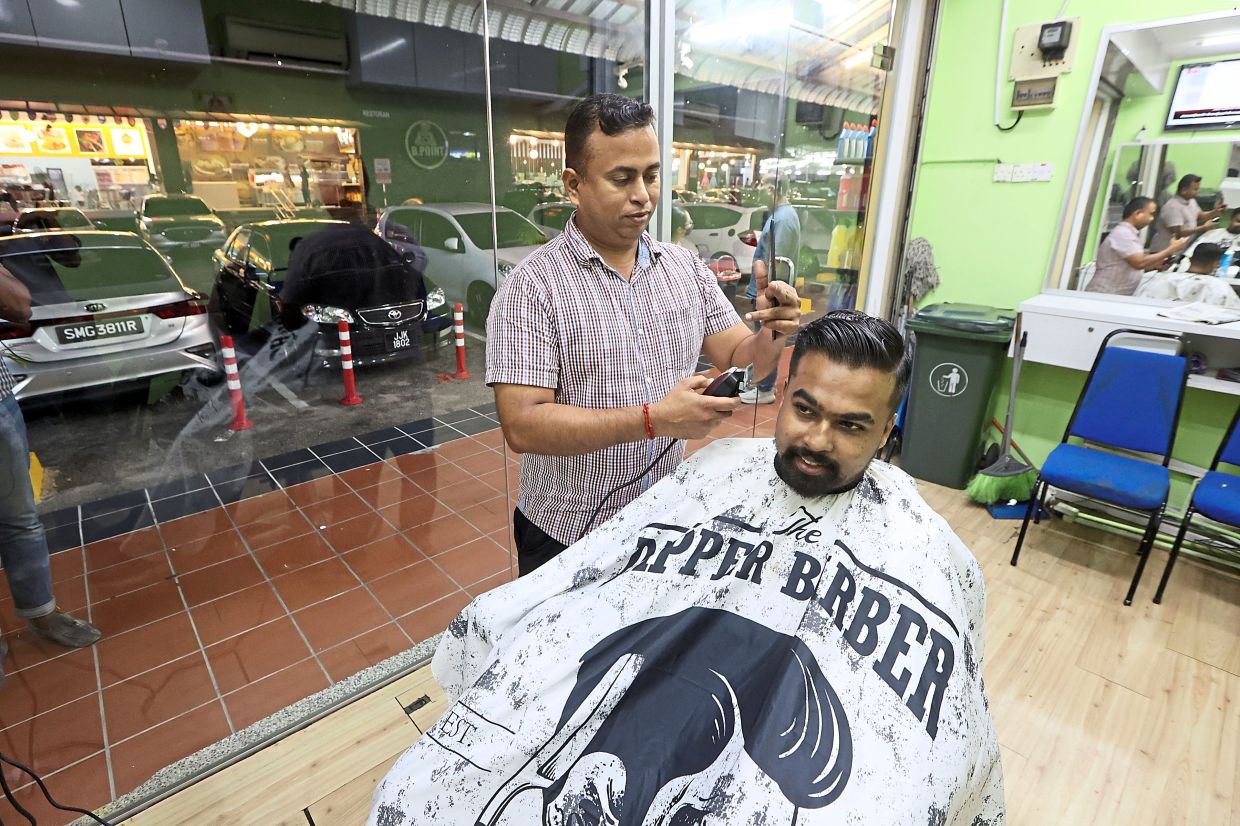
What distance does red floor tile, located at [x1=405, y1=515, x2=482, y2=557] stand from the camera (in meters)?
2.59

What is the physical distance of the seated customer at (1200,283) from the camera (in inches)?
101

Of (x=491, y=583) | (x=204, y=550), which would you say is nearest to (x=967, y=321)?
(x=491, y=583)

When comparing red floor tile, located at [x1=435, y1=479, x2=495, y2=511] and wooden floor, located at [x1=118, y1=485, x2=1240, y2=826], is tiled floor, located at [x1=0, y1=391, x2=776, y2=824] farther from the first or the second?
wooden floor, located at [x1=118, y1=485, x2=1240, y2=826]

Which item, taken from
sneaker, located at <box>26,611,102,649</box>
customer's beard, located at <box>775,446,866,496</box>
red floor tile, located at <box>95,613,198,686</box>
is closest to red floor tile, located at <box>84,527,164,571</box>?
sneaker, located at <box>26,611,102,649</box>

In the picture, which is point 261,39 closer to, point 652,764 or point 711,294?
point 711,294

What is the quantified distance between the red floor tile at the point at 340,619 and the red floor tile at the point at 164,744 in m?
0.34

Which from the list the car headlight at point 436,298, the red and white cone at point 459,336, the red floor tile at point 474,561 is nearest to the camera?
the red floor tile at point 474,561

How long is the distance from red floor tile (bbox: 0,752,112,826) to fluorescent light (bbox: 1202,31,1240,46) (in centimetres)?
461

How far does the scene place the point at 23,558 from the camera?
1869 mm

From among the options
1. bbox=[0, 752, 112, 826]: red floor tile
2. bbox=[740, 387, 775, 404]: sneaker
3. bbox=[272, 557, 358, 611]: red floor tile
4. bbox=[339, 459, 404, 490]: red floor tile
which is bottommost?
bbox=[0, 752, 112, 826]: red floor tile

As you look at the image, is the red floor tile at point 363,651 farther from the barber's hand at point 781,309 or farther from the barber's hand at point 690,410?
the barber's hand at point 781,309

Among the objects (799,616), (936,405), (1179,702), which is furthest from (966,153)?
(799,616)

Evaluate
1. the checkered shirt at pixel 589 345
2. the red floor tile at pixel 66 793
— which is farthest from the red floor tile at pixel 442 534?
the checkered shirt at pixel 589 345

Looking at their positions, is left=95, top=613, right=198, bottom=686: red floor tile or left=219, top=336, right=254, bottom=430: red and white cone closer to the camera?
left=95, top=613, right=198, bottom=686: red floor tile
